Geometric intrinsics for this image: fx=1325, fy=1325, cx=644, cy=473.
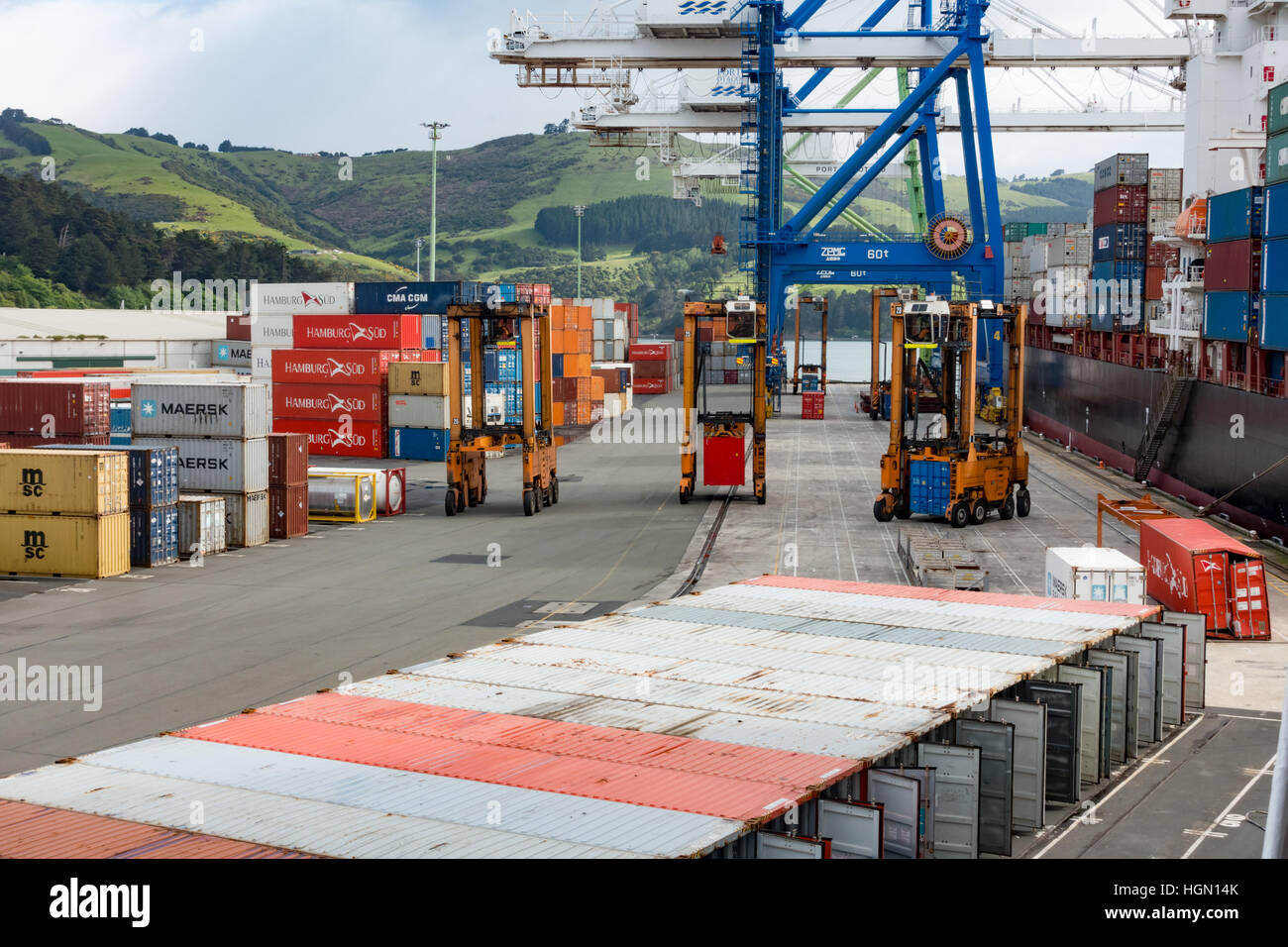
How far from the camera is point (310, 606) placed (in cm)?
2852

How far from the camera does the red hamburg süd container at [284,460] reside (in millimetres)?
38500

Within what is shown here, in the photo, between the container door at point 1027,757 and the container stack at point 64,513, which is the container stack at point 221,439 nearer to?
the container stack at point 64,513

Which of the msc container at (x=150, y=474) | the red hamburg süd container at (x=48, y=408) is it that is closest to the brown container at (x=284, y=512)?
the msc container at (x=150, y=474)

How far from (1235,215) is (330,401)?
3775 cm

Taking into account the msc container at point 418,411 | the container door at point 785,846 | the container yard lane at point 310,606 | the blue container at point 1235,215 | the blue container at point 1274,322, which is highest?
the blue container at point 1235,215

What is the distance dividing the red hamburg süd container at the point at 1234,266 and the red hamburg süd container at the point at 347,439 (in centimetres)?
3429

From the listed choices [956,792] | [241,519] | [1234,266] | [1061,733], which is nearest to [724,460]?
[241,519]

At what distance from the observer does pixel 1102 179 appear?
6575 centimetres

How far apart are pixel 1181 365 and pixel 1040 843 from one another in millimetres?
37418

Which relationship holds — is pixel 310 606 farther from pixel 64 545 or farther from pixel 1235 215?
pixel 1235 215
